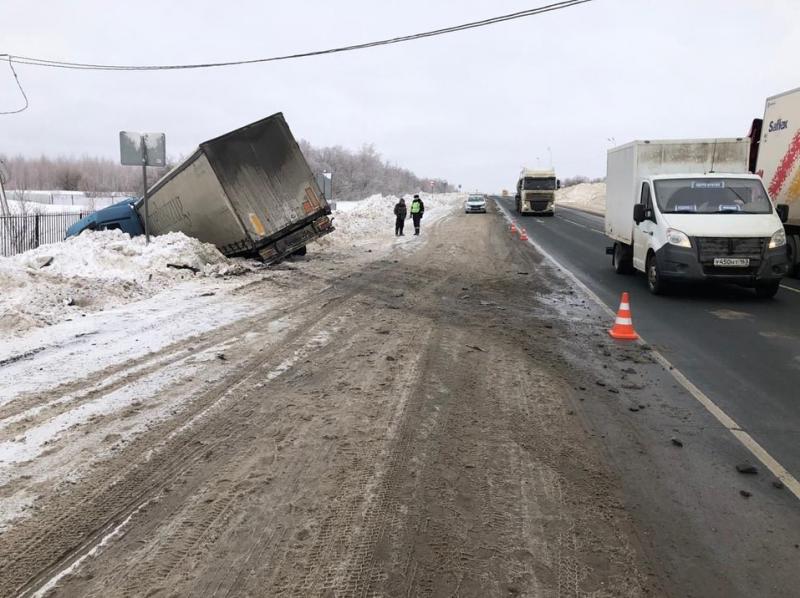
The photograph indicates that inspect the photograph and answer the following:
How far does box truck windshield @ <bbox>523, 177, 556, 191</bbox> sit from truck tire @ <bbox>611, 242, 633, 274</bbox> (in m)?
31.3

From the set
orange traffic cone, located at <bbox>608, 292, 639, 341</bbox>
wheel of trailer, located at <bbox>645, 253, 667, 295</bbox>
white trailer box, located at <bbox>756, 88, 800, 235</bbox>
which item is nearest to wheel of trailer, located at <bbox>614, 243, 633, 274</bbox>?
wheel of trailer, located at <bbox>645, 253, 667, 295</bbox>

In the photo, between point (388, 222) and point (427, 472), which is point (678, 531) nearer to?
point (427, 472)

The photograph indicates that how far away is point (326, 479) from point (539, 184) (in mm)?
43696

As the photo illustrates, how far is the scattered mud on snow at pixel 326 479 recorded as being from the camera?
298 cm

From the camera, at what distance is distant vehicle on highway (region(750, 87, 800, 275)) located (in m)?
13.5

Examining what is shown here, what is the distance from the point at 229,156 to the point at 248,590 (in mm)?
13297

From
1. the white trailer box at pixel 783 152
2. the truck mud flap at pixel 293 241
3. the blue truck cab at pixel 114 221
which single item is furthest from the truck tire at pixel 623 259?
the blue truck cab at pixel 114 221

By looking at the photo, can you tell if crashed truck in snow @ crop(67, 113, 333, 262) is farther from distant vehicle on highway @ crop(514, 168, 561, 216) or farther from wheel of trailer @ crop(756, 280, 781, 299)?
distant vehicle on highway @ crop(514, 168, 561, 216)

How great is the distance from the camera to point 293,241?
16078mm

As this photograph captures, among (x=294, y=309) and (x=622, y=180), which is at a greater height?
(x=622, y=180)

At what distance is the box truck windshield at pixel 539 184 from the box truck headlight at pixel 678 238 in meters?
35.3

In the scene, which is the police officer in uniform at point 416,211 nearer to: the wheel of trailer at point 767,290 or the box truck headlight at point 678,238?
the box truck headlight at point 678,238

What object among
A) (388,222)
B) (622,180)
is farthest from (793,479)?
(388,222)

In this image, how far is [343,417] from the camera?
5.07 m
